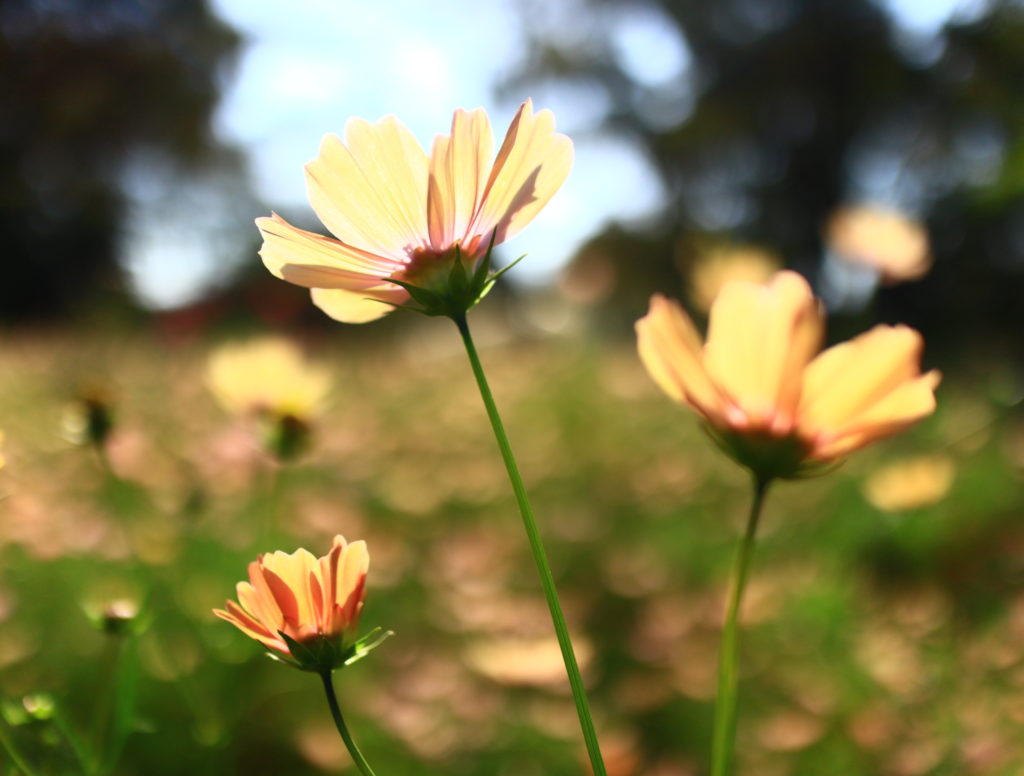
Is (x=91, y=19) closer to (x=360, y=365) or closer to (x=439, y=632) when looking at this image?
(x=360, y=365)

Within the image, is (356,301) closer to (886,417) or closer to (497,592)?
(886,417)

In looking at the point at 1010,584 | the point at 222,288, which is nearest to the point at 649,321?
the point at 1010,584

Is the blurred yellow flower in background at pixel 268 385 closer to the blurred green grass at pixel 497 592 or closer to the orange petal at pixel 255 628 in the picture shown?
the blurred green grass at pixel 497 592

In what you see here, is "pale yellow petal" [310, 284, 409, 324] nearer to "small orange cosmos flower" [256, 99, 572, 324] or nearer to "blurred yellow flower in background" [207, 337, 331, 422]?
"small orange cosmos flower" [256, 99, 572, 324]

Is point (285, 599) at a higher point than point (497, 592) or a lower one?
lower

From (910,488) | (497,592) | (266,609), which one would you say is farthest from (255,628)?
(910,488)

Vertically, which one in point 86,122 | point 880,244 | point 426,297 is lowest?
point 426,297
